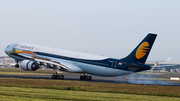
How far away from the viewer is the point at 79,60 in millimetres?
50312

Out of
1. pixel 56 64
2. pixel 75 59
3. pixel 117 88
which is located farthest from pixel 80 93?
pixel 56 64

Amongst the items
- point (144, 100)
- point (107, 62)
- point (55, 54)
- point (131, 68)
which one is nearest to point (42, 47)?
point (55, 54)

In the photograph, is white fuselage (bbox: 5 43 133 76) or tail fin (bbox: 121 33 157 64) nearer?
tail fin (bbox: 121 33 157 64)

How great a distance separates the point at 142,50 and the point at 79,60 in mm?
12910

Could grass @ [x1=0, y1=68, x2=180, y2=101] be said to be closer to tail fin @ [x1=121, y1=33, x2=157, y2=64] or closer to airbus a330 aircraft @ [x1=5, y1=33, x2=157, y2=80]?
tail fin @ [x1=121, y1=33, x2=157, y2=64]

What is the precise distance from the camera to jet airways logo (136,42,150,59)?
42062 millimetres

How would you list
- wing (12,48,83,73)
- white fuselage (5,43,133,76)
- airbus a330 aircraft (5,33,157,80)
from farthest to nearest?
wing (12,48,83,73) → white fuselage (5,43,133,76) → airbus a330 aircraft (5,33,157,80)

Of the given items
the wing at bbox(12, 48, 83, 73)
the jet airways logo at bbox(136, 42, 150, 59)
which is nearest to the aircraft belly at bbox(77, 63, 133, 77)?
the wing at bbox(12, 48, 83, 73)

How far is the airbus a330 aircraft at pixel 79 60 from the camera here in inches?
1681

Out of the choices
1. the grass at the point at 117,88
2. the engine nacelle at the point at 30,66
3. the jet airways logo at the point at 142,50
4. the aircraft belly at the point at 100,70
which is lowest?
the grass at the point at 117,88

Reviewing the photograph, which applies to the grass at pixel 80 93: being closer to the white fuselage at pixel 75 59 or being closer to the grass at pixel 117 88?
the grass at pixel 117 88

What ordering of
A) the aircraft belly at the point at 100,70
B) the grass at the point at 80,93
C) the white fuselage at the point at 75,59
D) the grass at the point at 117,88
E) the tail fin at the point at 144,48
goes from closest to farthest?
1. the grass at the point at 80,93
2. the grass at the point at 117,88
3. the tail fin at the point at 144,48
4. the aircraft belly at the point at 100,70
5. the white fuselage at the point at 75,59

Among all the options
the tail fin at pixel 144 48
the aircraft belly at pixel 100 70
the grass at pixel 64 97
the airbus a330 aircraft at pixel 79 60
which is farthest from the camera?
the aircraft belly at pixel 100 70

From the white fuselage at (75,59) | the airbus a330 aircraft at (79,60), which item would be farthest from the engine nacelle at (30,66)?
the white fuselage at (75,59)
